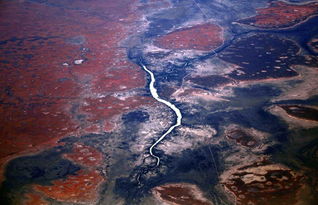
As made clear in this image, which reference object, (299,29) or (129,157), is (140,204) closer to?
(129,157)

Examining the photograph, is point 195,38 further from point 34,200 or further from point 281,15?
point 34,200

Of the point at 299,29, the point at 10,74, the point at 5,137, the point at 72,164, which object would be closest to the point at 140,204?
the point at 72,164

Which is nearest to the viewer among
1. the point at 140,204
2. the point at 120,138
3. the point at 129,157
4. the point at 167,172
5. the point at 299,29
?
the point at 140,204

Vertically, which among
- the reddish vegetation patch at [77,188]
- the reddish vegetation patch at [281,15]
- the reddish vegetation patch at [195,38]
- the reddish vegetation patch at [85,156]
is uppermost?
the reddish vegetation patch at [281,15]

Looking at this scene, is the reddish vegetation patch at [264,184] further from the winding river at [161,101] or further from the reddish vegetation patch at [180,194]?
the winding river at [161,101]

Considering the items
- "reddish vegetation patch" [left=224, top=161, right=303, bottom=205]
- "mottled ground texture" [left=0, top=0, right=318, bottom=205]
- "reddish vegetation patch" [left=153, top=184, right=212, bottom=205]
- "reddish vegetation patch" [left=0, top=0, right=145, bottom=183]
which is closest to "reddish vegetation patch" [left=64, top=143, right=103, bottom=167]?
"mottled ground texture" [left=0, top=0, right=318, bottom=205]

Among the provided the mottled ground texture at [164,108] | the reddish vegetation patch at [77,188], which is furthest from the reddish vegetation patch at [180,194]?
the reddish vegetation patch at [77,188]

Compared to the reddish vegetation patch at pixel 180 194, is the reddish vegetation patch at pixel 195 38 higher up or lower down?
higher up
